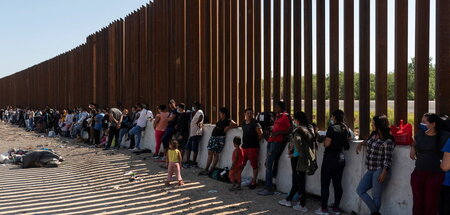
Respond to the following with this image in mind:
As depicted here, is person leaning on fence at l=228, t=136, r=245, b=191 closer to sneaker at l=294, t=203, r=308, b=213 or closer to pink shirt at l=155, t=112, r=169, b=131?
sneaker at l=294, t=203, r=308, b=213

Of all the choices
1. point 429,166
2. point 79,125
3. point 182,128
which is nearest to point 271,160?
point 429,166

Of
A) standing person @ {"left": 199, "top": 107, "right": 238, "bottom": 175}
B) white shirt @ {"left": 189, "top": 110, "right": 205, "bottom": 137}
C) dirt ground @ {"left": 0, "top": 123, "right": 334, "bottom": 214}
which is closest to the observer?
dirt ground @ {"left": 0, "top": 123, "right": 334, "bottom": 214}

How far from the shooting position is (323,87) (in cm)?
Result: 794

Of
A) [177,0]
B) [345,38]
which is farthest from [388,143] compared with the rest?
[177,0]

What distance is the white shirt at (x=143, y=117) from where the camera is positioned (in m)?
14.7

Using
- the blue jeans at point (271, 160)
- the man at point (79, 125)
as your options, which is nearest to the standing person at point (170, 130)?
the blue jeans at point (271, 160)

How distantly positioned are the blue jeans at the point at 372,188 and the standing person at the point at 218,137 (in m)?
4.04

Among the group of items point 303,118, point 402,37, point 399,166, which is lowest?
point 399,166

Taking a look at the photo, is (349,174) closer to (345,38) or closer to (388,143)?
(388,143)

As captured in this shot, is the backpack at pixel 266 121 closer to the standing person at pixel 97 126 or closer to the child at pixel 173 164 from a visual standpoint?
the child at pixel 173 164

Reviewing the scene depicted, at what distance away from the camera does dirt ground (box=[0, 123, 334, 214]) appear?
6.87 m

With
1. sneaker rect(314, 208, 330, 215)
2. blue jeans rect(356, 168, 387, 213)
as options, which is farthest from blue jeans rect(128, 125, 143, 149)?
blue jeans rect(356, 168, 387, 213)

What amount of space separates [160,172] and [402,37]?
610cm

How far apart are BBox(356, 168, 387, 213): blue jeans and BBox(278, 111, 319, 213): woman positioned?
89 cm
